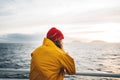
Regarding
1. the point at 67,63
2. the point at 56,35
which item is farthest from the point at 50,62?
the point at 56,35

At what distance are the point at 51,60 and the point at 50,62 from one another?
24 millimetres

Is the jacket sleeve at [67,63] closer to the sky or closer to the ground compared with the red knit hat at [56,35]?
closer to the ground

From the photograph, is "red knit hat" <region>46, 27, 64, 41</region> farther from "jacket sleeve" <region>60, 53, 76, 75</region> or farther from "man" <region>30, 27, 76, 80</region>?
"jacket sleeve" <region>60, 53, 76, 75</region>

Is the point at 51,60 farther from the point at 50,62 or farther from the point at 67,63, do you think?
the point at 67,63

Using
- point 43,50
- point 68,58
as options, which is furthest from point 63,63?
point 43,50

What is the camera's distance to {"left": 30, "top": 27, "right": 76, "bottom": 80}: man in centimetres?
254

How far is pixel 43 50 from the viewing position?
8.52ft

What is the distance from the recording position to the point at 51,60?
2.54 metres

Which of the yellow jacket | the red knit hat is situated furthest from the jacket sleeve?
the red knit hat

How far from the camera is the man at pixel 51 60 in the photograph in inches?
100

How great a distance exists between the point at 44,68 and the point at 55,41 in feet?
1.09

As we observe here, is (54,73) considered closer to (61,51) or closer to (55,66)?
(55,66)

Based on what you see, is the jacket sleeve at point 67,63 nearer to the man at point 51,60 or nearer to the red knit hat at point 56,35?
the man at point 51,60

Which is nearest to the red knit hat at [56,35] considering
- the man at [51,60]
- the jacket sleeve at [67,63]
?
the man at [51,60]
